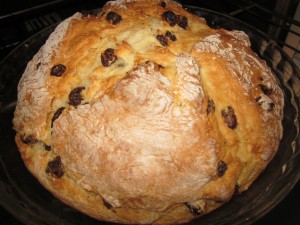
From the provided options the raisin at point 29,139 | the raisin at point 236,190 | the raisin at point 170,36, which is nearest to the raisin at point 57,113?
the raisin at point 29,139

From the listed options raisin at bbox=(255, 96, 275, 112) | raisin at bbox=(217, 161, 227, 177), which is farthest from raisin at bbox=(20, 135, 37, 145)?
raisin at bbox=(255, 96, 275, 112)

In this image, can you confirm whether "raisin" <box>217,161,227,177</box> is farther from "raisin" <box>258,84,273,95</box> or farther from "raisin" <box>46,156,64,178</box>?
"raisin" <box>46,156,64,178</box>

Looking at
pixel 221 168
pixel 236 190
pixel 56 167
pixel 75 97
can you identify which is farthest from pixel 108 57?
pixel 236 190

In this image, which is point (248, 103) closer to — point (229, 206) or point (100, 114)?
point (229, 206)

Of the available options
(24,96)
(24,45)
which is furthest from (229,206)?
(24,45)

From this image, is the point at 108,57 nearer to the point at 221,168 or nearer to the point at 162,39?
the point at 162,39

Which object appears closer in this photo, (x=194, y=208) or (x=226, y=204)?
(x=194, y=208)

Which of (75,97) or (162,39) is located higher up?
(162,39)

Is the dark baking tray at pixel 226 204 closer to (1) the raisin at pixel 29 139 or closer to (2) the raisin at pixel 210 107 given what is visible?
(1) the raisin at pixel 29 139
